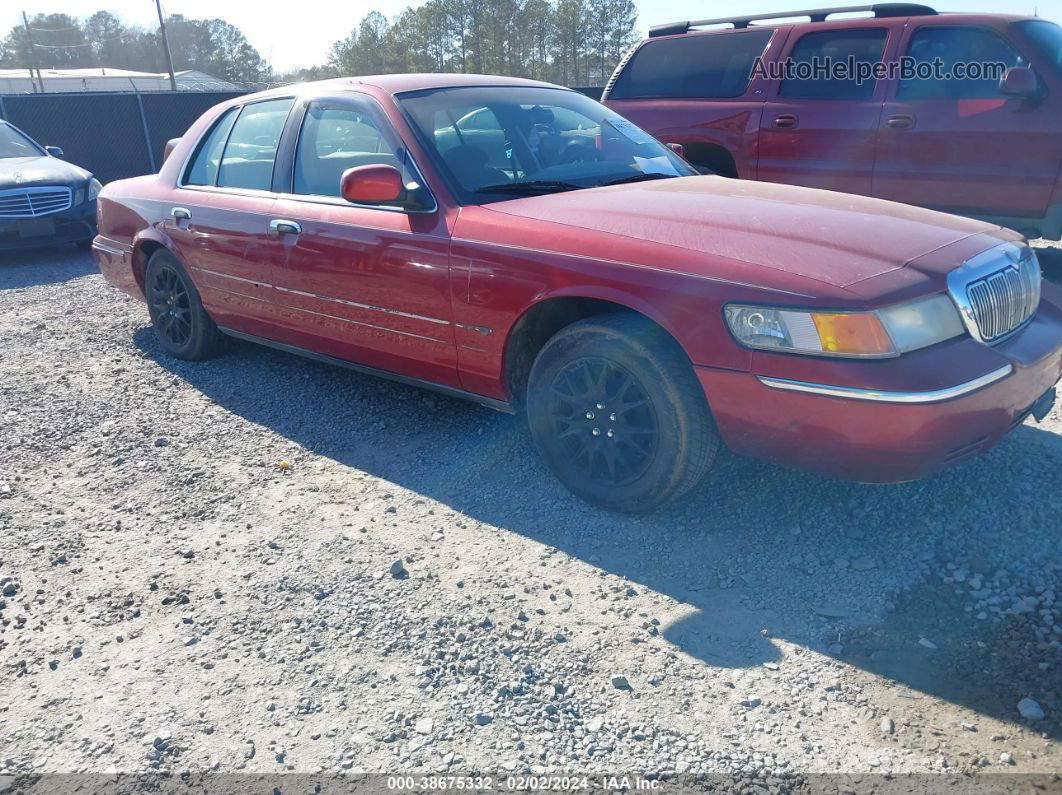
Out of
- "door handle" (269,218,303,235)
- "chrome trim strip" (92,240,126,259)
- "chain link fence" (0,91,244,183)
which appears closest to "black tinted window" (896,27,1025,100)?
"door handle" (269,218,303,235)

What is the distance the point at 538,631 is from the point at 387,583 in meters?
0.60

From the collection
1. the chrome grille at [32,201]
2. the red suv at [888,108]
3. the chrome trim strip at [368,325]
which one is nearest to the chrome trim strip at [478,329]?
the chrome trim strip at [368,325]

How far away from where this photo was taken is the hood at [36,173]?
9.06 metres

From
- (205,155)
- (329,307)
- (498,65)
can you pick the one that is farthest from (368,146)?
(498,65)

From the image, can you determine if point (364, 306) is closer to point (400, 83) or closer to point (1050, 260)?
point (400, 83)

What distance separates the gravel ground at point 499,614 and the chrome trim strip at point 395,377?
29cm

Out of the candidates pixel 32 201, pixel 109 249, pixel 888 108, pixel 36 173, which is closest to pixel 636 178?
pixel 888 108

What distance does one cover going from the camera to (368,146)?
404 cm

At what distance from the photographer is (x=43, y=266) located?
913 cm

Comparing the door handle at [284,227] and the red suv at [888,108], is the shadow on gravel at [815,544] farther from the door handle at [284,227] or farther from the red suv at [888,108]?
the red suv at [888,108]

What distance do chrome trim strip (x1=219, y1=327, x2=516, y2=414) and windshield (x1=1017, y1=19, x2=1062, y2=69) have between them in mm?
4968

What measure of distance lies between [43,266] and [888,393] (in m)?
9.15

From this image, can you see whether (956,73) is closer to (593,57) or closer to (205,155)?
(205,155)

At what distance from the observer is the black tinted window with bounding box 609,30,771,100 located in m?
7.19
